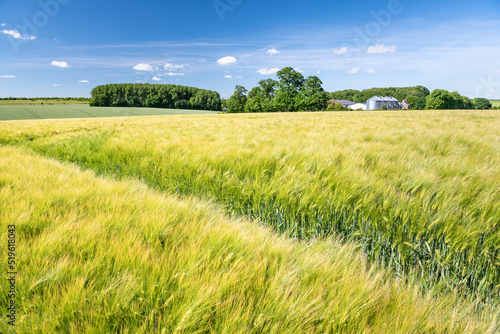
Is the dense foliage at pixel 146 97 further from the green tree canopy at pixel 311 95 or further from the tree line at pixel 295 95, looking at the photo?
the green tree canopy at pixel 311 95

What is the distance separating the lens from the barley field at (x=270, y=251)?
71cm

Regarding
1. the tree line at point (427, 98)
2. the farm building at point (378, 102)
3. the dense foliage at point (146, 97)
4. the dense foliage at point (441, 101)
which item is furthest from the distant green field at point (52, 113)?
the farm building at point (378, 102)

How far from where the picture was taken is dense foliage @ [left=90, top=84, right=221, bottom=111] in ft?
241

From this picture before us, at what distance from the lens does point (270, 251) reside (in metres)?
0.98

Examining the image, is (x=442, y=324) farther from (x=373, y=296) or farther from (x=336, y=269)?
(x=336, y=269)

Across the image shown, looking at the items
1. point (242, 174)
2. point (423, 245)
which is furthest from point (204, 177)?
point (423, 245)

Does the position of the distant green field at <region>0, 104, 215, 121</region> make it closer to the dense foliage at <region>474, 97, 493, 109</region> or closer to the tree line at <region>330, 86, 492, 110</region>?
the tree line at <region>330, 86, 492, 110</region>

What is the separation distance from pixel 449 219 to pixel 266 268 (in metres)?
1.17

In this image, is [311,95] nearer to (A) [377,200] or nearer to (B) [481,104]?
(A) [377,200]

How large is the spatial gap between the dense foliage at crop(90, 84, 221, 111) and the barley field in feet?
264

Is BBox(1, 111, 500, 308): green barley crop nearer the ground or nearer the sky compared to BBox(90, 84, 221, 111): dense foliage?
nearer the ground

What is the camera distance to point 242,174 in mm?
2395

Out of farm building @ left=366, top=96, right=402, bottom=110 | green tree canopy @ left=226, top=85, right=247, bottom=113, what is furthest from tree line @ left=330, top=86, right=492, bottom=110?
green tree canopy @ left=226, top=85, right=247, bottom=113

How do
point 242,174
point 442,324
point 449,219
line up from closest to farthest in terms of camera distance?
point 442,324, point 449,219, point 242,174
